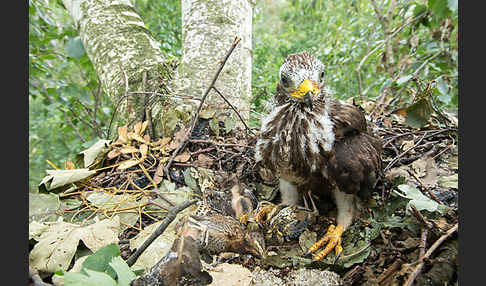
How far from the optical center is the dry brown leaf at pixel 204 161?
202 centimetres

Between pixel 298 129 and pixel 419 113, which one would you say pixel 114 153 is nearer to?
pixel 298 129

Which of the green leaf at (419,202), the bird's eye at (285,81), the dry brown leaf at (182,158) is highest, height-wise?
the bird's eye at (285,81)

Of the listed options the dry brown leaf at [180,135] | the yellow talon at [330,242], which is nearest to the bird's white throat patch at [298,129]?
the yellow talon at [330,242]

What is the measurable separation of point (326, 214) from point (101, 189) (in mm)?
1438

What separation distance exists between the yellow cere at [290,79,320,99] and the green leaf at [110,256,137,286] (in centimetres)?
123

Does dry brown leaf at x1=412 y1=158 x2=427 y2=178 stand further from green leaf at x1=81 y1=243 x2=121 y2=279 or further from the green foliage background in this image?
green leaf at x1=81 y1=243 x2=121 y2=279

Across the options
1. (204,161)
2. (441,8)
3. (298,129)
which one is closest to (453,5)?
(441,8)

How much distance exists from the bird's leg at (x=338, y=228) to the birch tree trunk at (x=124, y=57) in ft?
4.53

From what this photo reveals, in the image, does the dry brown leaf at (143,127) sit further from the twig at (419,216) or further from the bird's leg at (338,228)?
the twig at (419,216)

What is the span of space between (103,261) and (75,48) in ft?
8.57

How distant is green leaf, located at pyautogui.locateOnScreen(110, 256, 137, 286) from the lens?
958 mm

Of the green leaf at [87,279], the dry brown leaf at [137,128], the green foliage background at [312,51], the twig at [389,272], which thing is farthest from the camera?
the green foliage background at [312,51]

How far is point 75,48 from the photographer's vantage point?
2912mm

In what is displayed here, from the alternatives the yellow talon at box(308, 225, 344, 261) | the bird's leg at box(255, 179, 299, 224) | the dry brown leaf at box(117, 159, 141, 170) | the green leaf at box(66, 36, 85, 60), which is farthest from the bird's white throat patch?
the green leaf at box(66, 36, 85, 60)
